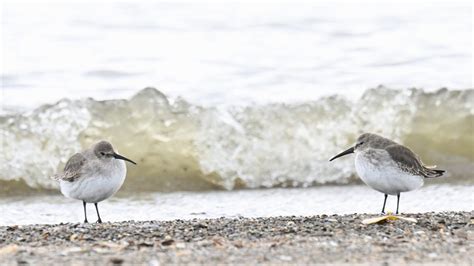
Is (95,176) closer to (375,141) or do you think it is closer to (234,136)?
(375,141)

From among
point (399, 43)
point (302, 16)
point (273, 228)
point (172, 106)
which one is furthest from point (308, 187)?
point (302, 16)

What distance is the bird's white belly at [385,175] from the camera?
8.67 m

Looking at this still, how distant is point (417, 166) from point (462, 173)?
245 centimetres

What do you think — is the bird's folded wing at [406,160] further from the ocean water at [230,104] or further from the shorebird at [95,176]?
the shorebird at [95,176]

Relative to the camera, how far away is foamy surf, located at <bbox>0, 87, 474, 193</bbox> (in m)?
11.1

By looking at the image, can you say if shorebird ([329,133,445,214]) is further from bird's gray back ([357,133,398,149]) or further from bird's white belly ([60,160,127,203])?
bird's white belly ([60,160,127,203])

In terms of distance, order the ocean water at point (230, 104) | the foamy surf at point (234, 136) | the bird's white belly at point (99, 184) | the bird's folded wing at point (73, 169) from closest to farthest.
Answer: the bird's white belly at point (99, 184)
the bird's folded wing at point (73, 169)
the ocean water at point (230, 104)
the foamy surf at point (234, 136)

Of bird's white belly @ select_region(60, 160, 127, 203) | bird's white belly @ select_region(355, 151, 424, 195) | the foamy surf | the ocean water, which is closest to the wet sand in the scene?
bird's white belly @ select_region(355, 151, 424, 195)

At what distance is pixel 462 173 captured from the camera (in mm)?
11109

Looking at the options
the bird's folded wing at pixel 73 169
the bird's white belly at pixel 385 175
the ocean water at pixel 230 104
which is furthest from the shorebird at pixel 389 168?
the bird's folded wing at pixel 73 169

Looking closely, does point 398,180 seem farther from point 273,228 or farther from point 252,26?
point 252,26

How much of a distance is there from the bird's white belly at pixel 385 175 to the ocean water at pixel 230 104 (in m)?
0.85

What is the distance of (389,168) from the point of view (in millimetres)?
8711

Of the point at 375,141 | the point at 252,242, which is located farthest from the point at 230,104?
the point at 252,242
